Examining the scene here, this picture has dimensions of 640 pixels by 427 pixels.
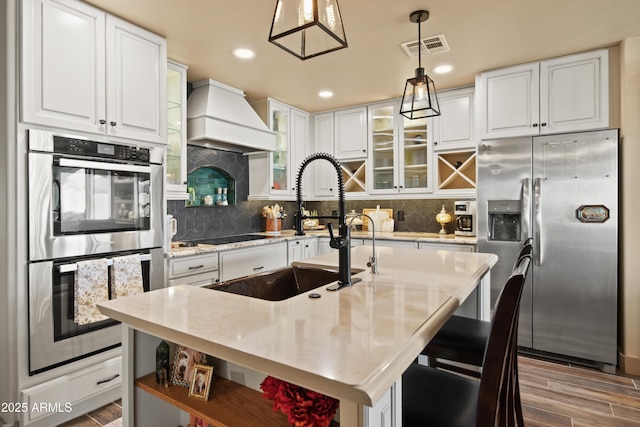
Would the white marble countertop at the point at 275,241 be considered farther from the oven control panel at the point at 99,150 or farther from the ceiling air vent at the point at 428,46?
the ceiling air vent at the point at 428,46

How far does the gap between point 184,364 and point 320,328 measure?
556 millimetres

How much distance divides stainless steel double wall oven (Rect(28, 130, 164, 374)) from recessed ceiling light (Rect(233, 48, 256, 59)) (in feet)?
3.48

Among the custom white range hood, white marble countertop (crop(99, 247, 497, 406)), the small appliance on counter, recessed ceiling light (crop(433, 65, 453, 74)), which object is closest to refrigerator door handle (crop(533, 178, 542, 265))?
the small appliance on counter

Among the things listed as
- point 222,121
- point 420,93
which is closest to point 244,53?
point 222,121

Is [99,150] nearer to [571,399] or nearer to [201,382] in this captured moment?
[201,382]

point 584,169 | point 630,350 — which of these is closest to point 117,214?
point 584,169

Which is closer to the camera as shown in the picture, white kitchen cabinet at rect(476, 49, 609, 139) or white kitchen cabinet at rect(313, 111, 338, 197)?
white kitchen cabinet at rect(476, 49, 609, 139)

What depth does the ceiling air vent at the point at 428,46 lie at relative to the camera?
2.65m

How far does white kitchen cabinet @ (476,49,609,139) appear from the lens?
2.86m

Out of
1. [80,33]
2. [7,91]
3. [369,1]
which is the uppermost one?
[369,1]

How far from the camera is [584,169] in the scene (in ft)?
9.36

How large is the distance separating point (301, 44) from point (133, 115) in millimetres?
1529

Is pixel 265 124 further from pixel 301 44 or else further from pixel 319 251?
pixel 301 44

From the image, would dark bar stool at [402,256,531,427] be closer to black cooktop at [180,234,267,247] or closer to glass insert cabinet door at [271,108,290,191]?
black cooktop at [180,234,267,247]
